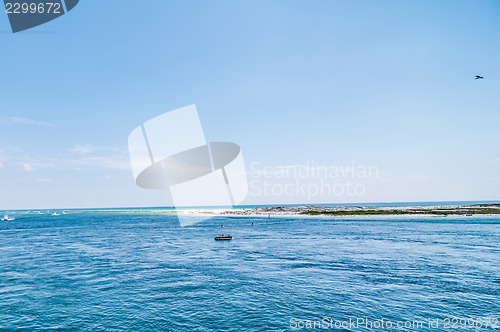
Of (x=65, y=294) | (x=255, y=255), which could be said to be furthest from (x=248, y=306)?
(x=255, y=255)

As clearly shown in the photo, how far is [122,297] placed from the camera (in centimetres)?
2653

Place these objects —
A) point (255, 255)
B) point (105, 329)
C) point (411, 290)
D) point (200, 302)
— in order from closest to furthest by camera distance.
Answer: point (105, 329) < point (200, 302) < point (411, 290) < point (255, 255)

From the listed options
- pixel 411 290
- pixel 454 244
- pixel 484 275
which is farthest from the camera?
pixel 454 244

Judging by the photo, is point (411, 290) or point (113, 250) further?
point (113, 250)

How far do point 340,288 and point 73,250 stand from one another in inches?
1938

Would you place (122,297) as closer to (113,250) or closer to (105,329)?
(105,329)

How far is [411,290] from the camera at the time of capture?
27344 millimetres

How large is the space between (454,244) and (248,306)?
47602mm

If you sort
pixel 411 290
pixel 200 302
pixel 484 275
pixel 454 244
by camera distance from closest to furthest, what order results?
pixel 200 302 → pixel 411 290 → pixel 484 275 → pixel 454 244

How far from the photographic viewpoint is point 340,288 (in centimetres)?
2825

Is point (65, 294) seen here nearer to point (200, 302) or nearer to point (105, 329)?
point (105, 329)

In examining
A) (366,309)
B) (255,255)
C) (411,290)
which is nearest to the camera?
(366,309)

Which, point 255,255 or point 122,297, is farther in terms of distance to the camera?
point 255,255

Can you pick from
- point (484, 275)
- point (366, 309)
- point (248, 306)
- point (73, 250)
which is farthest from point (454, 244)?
point (73, 250)
